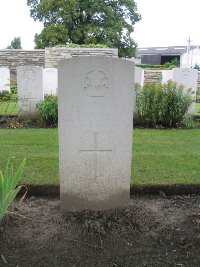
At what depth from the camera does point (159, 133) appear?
7012mm

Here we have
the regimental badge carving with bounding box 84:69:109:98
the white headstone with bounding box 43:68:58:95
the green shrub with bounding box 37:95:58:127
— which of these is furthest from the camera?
the white headstone with bounding box 43:68:58:95

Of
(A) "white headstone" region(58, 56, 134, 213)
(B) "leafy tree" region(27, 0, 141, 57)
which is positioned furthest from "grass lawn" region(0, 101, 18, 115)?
(B) "leafy tree" region(27, 0, 141, 57)

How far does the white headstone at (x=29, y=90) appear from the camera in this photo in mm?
8305

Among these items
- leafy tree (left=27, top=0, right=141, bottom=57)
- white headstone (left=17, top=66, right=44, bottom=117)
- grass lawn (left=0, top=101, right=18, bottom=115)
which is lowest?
grass lawn (left=0, top=101, right=18, bottom=115)

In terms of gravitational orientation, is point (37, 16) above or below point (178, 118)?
above

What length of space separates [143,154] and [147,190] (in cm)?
131

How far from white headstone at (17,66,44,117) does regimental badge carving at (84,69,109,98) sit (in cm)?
557

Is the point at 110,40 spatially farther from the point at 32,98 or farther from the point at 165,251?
the point at 165,251

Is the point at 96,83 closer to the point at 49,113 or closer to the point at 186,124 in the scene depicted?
the point at 49,113

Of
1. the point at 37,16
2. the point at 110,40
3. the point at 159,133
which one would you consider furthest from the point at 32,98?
the point at 37,16

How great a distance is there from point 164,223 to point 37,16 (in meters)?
28.4

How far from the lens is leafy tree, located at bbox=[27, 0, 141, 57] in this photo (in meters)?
26.8

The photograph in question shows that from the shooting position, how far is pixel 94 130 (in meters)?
3.03

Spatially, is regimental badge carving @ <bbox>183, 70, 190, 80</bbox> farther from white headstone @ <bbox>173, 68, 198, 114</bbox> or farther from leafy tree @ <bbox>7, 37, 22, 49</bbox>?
leafy tree @ <bbox>7, 37, 22, 49</bbox>
